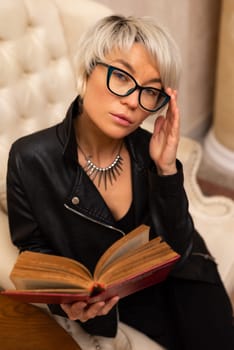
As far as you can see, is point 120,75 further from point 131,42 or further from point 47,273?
point 47,273

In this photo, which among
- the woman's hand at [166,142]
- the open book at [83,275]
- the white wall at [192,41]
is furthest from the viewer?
the white wall at [192,41]

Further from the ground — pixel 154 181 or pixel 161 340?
pixel 154 181

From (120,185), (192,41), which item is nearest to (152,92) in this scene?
(120,185)

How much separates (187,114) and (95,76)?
5.93 ft

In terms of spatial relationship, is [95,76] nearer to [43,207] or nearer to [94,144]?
[94,144]

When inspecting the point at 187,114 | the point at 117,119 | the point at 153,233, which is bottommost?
the point at 187,114

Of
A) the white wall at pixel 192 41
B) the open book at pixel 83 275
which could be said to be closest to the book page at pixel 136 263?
the open book at pixel 83 275

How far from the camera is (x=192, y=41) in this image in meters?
2.48

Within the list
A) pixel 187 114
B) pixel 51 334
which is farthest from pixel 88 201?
pixel 187 114

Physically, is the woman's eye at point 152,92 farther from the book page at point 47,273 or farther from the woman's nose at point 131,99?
the book page at point 47,273

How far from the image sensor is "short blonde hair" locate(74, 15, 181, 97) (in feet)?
3.11

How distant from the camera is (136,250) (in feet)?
2.87

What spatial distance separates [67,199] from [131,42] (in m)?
0.38

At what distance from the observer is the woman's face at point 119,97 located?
0.95 meters
